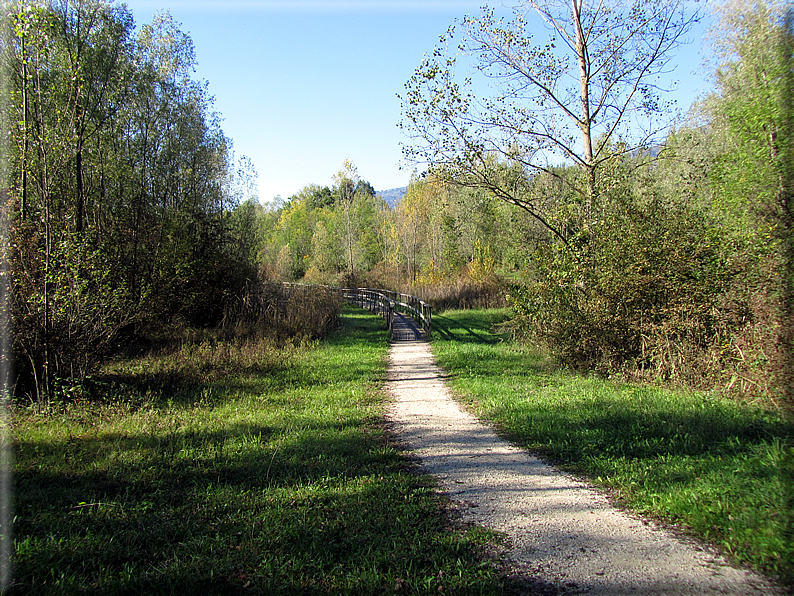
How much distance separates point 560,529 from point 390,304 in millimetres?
18264

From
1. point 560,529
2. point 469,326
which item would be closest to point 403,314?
point 469,326

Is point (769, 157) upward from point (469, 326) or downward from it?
upward

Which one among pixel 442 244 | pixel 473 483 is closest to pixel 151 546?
pixel 473 483

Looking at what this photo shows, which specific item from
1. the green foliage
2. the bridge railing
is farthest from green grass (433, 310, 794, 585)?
the bridge railing

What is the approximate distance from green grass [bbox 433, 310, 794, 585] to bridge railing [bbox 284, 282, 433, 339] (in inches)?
394

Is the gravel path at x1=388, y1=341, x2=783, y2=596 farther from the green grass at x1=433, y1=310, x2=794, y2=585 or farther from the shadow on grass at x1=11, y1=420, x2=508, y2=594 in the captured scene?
the shadow on grass at x1=11, y1=420, x2=508, y2=594

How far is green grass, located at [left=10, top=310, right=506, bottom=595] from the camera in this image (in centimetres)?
362

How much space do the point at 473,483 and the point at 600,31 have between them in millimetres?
12537

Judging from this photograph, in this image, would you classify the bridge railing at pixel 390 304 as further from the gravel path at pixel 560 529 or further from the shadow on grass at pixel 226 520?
the shadow on grass at pixel 226 520

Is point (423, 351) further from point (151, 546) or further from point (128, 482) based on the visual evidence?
point (151, 546)

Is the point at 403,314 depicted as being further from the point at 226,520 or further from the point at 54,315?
the point at 226,520

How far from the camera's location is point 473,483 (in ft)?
17.5

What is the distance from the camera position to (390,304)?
2231 cm

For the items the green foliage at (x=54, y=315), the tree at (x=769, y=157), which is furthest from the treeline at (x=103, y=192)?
the tree at (x=769, y=157)
